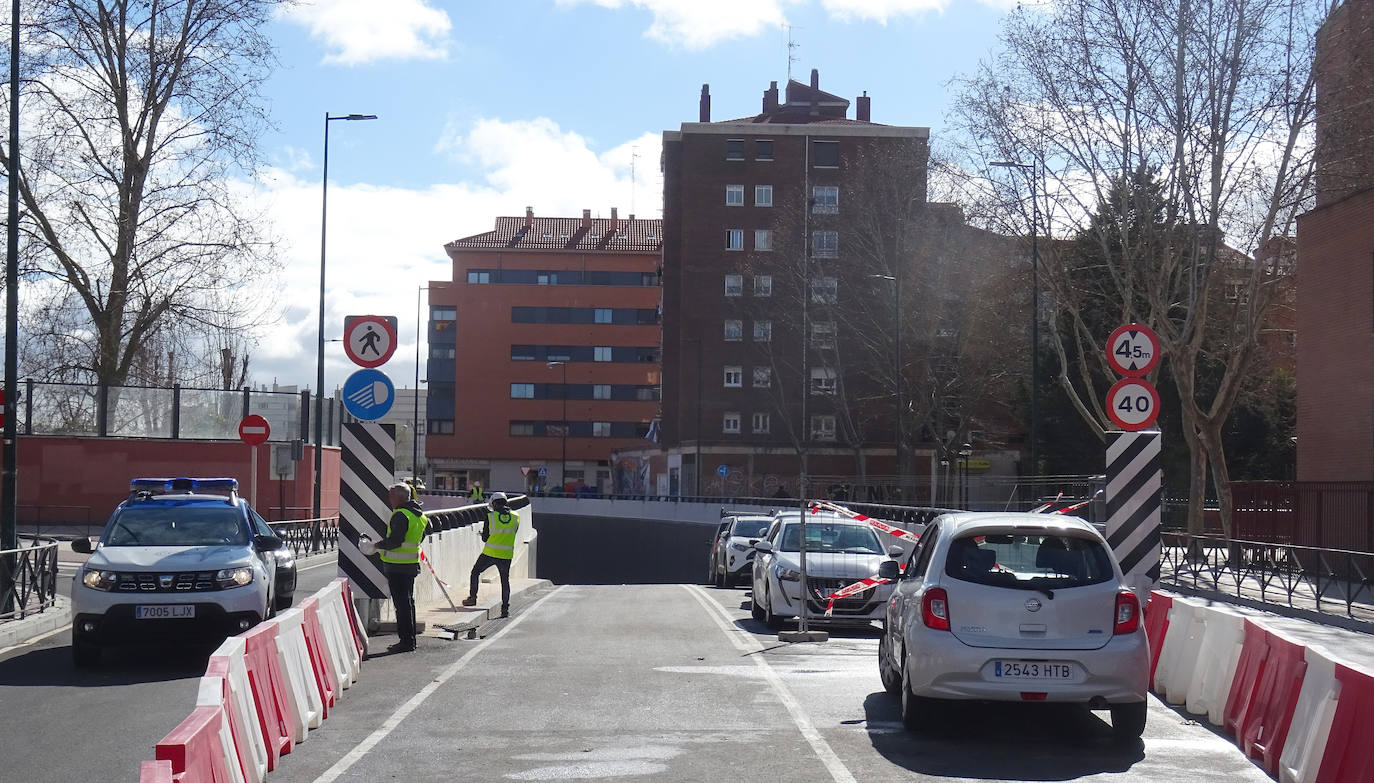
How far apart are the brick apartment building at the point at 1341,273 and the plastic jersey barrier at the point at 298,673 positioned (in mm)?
28434

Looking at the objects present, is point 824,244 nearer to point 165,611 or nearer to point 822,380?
point 822,380

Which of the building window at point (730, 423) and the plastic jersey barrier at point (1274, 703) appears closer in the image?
the plastic jersey barrier at point (1274, 703)

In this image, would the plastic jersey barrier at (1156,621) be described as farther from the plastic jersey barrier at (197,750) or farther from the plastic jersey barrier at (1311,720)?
the plastic jersey barrier at (197,750)

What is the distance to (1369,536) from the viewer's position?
30359mm

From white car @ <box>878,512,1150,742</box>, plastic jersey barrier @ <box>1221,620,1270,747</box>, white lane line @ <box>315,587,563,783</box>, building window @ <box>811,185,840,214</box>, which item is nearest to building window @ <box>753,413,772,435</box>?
building window @ <box>811,185,840,214</box>

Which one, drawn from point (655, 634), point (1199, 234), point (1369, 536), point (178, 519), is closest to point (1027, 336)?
point (1199, 234)

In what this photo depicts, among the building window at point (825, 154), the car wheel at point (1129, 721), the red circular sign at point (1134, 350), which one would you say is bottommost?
the car wheel at point (1129, 721)

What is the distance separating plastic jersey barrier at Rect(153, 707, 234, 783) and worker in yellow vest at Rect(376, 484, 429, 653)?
789 cm

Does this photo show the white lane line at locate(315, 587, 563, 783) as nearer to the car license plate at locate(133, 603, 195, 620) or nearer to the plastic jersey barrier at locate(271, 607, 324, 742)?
the plastic jersey barrier at locate(271, 607, 324, 742)

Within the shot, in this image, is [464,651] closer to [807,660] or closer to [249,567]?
[249,567]

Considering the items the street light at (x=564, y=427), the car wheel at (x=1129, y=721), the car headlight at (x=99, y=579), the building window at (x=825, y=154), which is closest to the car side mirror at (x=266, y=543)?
the car headlight at (x=99, y=579)

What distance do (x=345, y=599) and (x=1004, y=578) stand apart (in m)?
6.31

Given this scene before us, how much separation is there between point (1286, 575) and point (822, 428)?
2079 inches

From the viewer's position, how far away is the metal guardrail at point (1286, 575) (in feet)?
76.6
